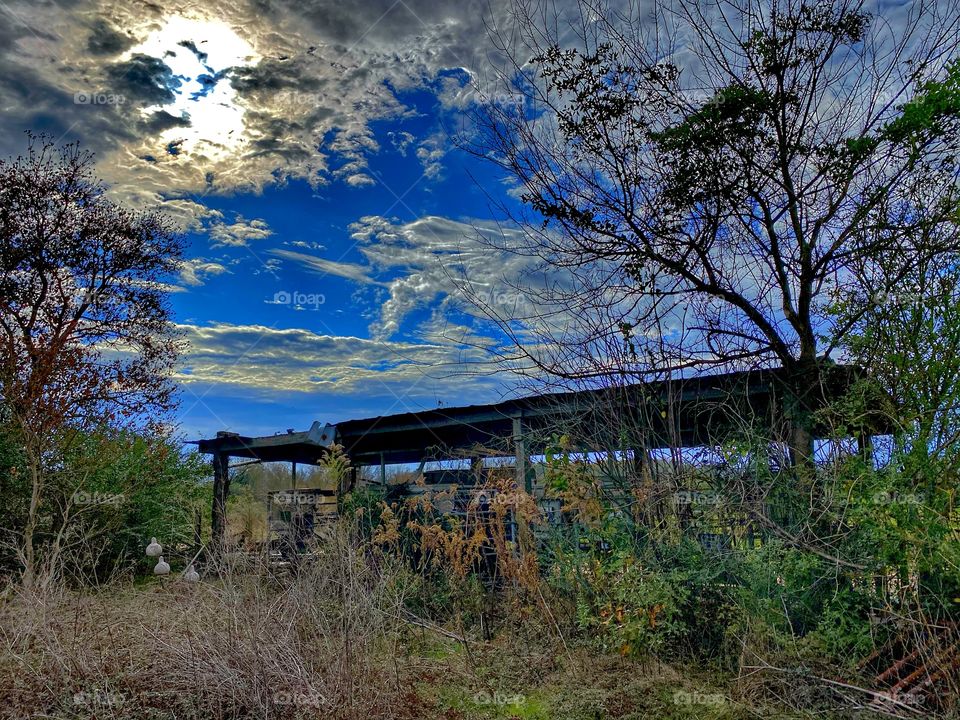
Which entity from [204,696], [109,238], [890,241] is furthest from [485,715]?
[109,238]

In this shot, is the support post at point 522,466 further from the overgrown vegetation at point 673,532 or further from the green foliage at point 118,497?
the green foliage at point 118,497

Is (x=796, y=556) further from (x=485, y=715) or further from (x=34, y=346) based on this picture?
(x=34, y=346)

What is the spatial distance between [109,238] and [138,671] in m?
17.3

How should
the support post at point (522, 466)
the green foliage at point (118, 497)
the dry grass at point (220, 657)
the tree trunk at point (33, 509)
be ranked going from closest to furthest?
the dry grass at point (220, 657) → the support post at point (522, 466) → the tree trunk at point (33, 509) → the green foliage at point (118, 497)

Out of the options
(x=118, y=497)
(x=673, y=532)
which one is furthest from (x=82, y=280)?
(x=673, y=532)

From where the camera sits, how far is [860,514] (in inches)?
230

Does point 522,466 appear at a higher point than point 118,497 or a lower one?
higher

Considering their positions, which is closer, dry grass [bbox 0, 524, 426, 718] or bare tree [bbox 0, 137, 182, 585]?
dry grass [bbox 0, 524, 426, 718]

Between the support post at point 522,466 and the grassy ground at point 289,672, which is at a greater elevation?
the support post at point 522,466

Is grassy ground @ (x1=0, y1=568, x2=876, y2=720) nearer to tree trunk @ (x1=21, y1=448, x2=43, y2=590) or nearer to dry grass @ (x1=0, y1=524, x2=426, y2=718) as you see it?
dry grass @ (x1=0, y1=524, x2=426, y2=718)

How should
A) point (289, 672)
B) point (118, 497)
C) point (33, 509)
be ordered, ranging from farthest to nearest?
1. point (118, 497)
2. point (33, 509)
3. point (289, 672)

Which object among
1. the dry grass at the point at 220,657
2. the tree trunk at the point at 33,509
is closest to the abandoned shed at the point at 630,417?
the dry grass at the point at 220,657

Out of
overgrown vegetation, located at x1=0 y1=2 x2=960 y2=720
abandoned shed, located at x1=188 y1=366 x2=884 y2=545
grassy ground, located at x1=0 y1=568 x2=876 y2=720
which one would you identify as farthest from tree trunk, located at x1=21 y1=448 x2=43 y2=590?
grassy ground, located at x1=0 y1=568 x2=876 y2=720

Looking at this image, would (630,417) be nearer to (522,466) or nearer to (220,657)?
(522,466)
